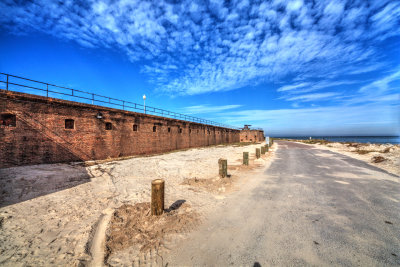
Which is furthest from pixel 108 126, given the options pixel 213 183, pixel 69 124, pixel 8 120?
pixel 213 183

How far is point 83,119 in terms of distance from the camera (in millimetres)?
12289

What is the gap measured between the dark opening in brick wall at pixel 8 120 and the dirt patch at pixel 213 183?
33.9ft

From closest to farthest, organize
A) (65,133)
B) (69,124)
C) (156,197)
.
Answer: (156,197), (65,133), (69,124)

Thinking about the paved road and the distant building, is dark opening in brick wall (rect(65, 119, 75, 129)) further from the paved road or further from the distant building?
the distant building

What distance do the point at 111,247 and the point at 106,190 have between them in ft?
12.2

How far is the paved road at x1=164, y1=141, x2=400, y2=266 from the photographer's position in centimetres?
283

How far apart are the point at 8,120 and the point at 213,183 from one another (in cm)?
1184

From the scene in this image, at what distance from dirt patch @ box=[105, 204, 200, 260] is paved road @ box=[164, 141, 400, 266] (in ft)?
1.66

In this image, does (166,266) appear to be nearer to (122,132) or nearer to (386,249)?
(386,249)

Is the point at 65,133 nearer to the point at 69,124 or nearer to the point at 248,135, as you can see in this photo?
the point at 69,124

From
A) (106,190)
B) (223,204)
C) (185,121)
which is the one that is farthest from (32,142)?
(185,121)

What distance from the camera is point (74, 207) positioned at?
4883mm

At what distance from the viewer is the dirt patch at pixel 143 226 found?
10.7 feet

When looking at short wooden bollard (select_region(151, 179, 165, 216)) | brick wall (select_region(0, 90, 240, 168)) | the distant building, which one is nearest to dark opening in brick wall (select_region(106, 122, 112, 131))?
brick wall (select_region(0, 90, 240, 168))
